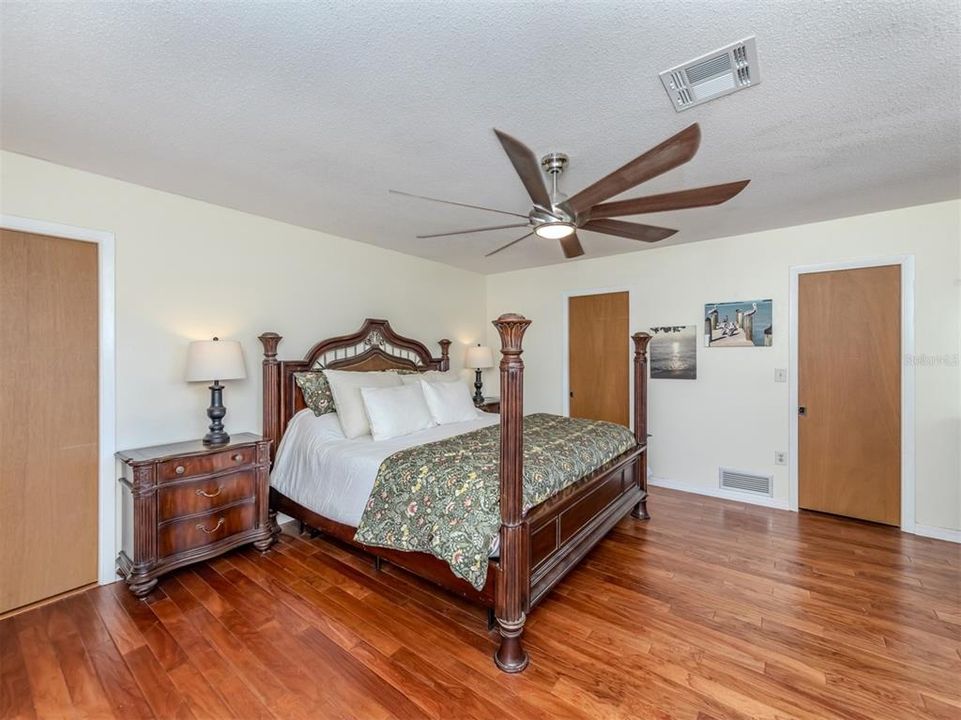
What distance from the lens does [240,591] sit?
2.57 metres

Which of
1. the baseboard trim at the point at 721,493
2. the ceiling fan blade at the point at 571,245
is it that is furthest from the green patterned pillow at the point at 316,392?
the baseboard trim at the point at 721,493

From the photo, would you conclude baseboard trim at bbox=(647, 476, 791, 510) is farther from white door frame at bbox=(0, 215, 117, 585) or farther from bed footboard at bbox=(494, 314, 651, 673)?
white door frame at bbox=(0, 215, 117, 585)

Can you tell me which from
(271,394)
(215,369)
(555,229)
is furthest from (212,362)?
(555,229)

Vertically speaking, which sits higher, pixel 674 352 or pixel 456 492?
pixel 674 352

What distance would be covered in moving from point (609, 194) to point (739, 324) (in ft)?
9.47

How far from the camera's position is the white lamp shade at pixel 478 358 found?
17.1ft

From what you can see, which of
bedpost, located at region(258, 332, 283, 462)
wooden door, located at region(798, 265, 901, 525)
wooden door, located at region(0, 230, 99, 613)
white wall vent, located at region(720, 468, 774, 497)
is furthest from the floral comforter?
wooden door, located at region(798, 265, 901, 525)

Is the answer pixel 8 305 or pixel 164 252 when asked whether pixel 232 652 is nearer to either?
pixel 8 305

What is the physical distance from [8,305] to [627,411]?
504 centimetres

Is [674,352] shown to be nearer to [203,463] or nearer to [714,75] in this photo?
[714,75]

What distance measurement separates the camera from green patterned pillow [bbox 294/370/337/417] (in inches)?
136

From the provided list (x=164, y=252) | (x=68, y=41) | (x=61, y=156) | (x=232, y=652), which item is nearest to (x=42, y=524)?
(x=232, y=652)

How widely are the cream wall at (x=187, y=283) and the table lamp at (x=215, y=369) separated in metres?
0.24

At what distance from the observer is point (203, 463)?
9.15ft
